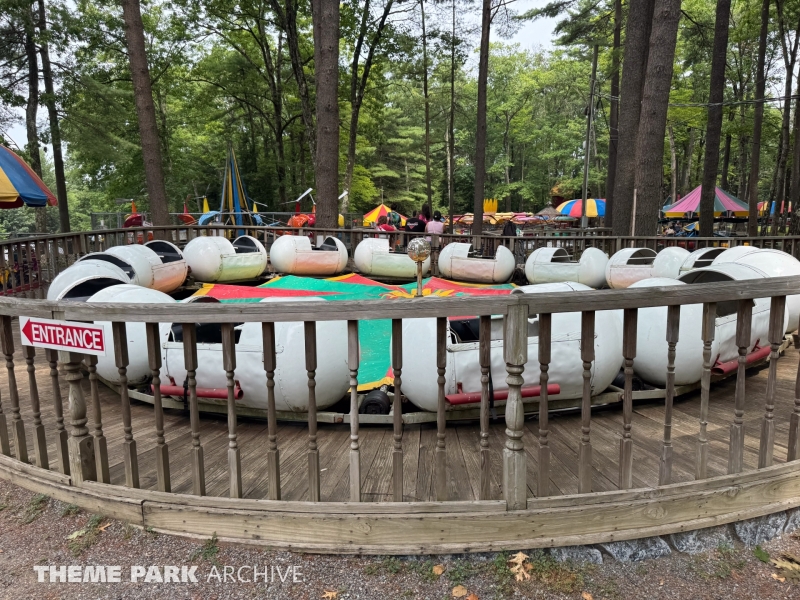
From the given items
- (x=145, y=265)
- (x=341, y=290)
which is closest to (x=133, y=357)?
(x=145, y=265)

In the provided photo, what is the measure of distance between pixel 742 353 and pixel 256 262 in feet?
32.5

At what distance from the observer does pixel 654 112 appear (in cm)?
955

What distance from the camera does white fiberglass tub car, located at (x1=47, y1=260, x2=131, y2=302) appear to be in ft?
18.4

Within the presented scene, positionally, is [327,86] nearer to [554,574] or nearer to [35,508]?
[35,508]

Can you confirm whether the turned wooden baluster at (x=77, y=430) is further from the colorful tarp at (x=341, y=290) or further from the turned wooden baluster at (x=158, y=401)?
the colorful tarp at (x=341, y=290)

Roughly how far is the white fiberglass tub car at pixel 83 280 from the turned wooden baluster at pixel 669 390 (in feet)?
18.0

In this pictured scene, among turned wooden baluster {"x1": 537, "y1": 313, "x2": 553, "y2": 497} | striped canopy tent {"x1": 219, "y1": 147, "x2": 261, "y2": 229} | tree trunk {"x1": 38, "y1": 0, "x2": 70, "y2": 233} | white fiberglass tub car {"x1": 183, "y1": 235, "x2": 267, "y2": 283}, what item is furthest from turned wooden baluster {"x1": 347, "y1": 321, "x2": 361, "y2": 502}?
striped canopy tent {"x1": 219, "y1": 147, "x2": 261, "y2": 229}

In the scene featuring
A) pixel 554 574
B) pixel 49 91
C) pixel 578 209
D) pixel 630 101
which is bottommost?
pixel 554 574

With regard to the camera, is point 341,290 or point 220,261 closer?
point 341,290

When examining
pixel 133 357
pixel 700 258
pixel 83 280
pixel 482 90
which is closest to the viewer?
pixel 133 357

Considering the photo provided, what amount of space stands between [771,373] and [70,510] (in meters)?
4.01

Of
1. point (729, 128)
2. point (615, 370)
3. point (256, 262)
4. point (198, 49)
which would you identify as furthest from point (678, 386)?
point (198, 49)

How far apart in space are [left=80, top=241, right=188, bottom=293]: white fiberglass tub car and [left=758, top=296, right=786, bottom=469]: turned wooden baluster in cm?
777

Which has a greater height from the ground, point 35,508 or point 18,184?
point 18,184
